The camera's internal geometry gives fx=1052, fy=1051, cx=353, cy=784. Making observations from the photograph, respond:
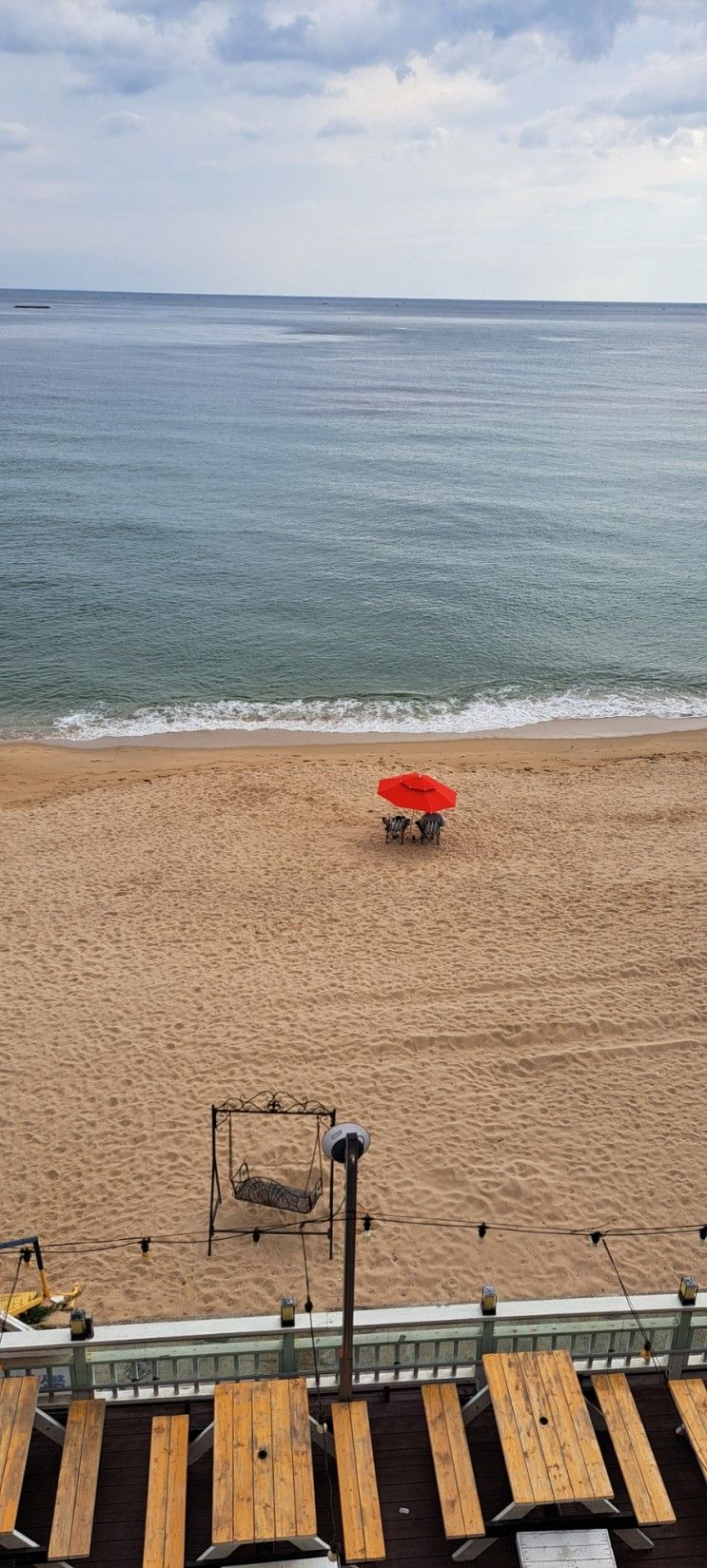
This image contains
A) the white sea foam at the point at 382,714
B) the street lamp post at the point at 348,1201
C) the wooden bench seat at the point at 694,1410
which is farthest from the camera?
the white sea foam at the point at 382,714

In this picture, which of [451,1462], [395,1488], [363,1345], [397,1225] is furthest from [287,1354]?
[397,1225]

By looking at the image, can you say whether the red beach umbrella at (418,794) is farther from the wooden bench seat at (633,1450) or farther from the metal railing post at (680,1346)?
the wooden bench seat at (633,1450)

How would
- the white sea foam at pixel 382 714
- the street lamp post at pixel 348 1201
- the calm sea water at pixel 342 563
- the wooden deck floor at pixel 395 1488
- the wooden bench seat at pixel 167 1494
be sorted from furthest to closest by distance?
the calm sea water at pixel 342 563
the white sea foam at pixel 382 714
the wooden deck floor at pixel 395 1488
the wooden bench seat at pixel 167 1494
the street lamp post at pixel 348 1201

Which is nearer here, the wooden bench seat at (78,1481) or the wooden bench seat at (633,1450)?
the wooden bench seat at (78,1481)

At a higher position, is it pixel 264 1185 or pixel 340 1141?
pixel 340 1141

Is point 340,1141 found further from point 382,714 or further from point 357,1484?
point 382,714

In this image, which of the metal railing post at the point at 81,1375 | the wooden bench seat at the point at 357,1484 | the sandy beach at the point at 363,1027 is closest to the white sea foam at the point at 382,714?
the sandy beach at the point at 363,1027

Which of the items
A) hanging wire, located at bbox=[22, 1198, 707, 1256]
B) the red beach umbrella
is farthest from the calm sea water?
hanging wire, located at bbox=[22, 1198, 707, 1256]

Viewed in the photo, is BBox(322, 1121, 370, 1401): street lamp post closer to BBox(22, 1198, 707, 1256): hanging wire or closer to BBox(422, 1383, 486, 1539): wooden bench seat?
BBox(422, 1383, 486, 1539): wooden bench seat
